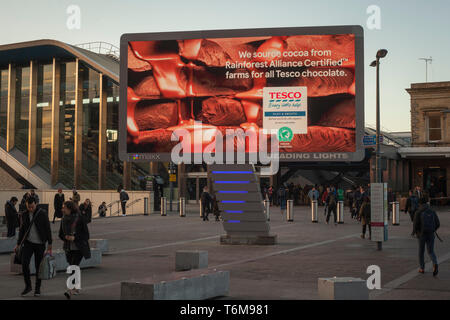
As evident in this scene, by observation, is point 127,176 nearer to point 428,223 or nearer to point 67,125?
point 67,125

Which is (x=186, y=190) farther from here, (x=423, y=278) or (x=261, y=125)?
(x=423, y=278)

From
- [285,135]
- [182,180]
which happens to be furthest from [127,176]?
[285,135]

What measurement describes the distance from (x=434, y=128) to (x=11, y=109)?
3540cm

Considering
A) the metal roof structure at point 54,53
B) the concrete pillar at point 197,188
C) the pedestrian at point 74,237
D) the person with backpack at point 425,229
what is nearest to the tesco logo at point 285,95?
the person with backpack at point 425,229

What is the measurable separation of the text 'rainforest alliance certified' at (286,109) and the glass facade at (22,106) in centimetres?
3953

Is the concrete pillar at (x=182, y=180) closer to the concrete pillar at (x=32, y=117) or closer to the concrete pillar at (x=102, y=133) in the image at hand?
the concrete pillar at (x=102, y=133)

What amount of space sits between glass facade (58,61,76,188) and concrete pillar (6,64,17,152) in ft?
13.1

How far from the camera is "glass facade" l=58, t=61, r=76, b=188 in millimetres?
50406

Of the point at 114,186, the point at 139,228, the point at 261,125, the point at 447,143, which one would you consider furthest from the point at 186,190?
the point at 261,125

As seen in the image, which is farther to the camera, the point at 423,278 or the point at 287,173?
the point at 287,173

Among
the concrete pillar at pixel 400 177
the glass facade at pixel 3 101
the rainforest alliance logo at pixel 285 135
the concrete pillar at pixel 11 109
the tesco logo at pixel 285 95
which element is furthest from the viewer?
the glass facade at pixel 3 101

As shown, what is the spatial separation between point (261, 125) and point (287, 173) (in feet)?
126

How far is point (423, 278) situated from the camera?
39.4 feet

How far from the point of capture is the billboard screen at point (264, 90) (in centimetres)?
1605
